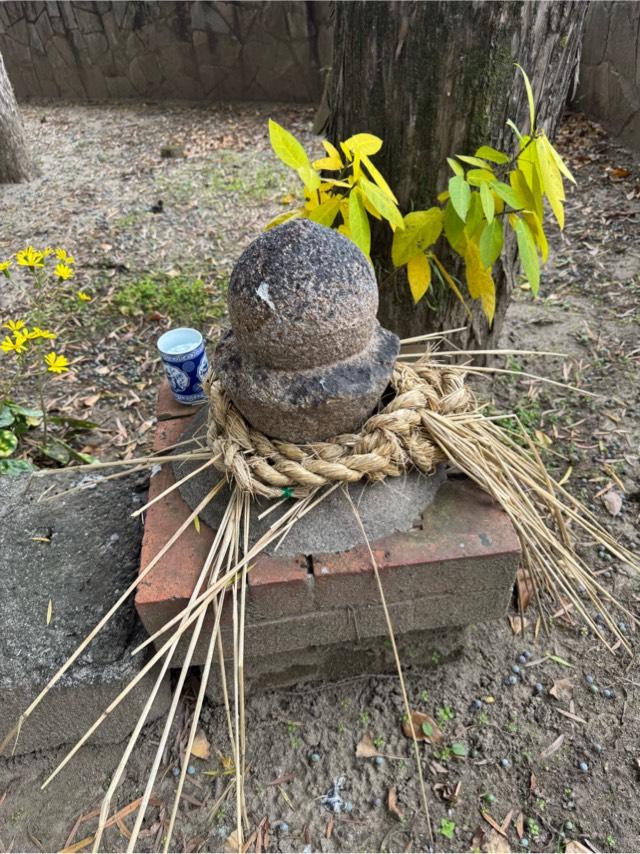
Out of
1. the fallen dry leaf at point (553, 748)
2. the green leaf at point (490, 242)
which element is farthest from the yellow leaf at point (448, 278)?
the fallen dry leaf at point (553, 748)

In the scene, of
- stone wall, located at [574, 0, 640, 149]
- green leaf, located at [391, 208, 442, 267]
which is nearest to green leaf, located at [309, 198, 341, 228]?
green leaf, located at [391, 208, 442, 267]

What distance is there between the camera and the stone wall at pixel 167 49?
5223 millimetres

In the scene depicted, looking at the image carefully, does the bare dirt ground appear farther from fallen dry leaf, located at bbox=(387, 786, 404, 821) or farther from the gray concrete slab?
the gray concrete slab

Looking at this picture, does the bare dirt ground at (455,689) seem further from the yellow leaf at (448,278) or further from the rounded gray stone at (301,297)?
the rounded gray stone at (301,297)

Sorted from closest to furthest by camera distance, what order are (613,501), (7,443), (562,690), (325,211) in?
1. (325,211)
2. (562,690)
3. (613,501)
4. (7,443)

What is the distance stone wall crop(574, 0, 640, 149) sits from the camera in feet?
12.8

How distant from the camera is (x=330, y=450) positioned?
4.13 ft

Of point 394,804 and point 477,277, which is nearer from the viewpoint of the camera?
point 394,804

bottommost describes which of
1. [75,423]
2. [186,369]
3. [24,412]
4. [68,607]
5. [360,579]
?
[75,423]

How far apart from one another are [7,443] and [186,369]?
0.96 meters

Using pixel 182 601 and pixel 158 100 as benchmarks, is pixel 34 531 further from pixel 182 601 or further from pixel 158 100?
pixel 158 100

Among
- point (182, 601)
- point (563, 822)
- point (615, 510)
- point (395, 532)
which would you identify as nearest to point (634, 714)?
point (563, 822)

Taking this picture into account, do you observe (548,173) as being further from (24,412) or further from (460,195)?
(24,412)

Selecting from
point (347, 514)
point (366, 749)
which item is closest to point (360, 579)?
point (347, 514)
